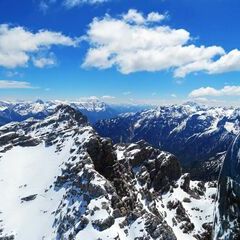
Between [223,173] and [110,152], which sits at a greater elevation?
[223,173]

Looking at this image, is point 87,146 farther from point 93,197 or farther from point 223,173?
point 223,173

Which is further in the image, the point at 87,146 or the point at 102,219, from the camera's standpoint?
the point at 87,146

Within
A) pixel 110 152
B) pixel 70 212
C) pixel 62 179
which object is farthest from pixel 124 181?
pixel 70 212

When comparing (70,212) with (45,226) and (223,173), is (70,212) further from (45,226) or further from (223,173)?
(223,173)

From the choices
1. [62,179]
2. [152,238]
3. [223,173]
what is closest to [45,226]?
[62,179]

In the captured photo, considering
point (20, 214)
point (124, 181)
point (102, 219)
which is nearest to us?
point (102, 219)

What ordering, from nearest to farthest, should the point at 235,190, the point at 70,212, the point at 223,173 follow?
the point at 235,190
the point at 223,173
the point at 70,212

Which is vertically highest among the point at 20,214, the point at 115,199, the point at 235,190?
the point at 235,190
